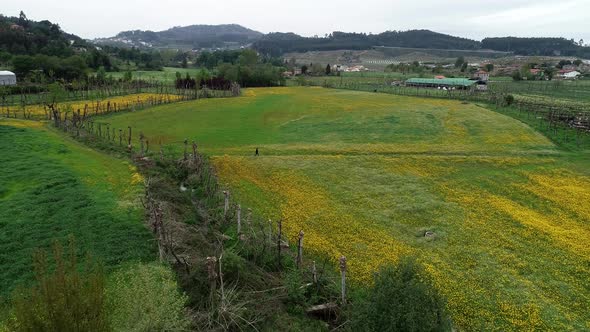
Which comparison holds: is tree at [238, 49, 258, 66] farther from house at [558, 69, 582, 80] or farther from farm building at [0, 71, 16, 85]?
house at [558, 69, 582, 80]

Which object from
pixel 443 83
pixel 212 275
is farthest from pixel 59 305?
pixel 443 83

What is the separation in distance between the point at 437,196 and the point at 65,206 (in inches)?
908

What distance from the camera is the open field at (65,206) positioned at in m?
20.5

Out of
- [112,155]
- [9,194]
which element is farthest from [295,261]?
[112,155]

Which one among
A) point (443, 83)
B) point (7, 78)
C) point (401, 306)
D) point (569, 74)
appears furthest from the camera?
point (569, 74)

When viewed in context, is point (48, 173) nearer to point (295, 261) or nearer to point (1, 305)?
point (1, 305)

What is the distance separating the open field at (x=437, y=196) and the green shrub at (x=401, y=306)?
3616 mm

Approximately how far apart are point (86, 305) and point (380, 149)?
36.6 metres

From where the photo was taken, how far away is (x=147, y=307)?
13.9m

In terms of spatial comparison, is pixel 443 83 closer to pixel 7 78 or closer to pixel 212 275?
pixel 7 78

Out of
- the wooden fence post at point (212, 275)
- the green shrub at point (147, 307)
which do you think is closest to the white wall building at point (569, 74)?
the wooden fence post at point (212, 275)

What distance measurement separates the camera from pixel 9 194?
89.9 ft

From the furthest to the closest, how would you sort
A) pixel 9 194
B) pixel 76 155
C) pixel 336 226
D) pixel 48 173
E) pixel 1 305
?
pixel 76 155 → pixel 48 173 → pixel 9 194 → pixel 336 226 → pixel 1 305

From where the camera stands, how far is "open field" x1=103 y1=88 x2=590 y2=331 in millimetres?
19234
